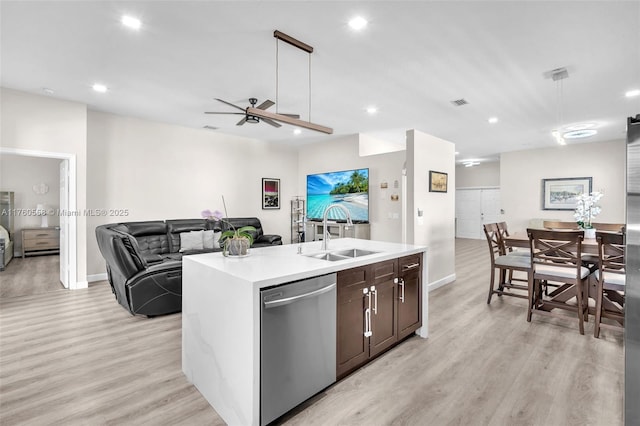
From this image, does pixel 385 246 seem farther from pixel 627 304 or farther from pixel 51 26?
pixel 51 26

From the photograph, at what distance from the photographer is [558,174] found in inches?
298

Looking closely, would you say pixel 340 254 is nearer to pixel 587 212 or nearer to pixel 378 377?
pixel 378 377

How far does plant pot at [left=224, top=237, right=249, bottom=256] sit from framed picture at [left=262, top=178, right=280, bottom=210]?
5.10 metres

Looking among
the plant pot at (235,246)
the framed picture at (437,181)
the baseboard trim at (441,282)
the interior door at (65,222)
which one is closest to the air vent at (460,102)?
the framed picture at (437,181)

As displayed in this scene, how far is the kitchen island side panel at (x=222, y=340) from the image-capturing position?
1654mm

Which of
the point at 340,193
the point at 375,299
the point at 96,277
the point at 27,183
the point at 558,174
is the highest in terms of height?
the point at 558,174

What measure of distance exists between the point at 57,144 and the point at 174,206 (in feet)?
6.54

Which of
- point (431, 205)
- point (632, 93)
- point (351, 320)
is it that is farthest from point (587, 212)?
point (351, 320)

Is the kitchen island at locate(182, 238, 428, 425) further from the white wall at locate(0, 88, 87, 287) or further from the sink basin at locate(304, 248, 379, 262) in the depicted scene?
the white wall at locate(0, 88, 87, 287)

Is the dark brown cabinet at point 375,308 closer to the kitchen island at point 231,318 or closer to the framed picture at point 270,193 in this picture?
the kitchen island at point 231,318

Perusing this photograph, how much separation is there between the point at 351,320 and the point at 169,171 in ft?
16.5

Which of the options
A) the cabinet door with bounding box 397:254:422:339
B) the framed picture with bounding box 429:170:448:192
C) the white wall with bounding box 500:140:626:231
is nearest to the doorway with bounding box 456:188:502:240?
the white wall with bounding box 500:140:626:231

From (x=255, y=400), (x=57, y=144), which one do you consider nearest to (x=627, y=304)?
(x=255, y=400)

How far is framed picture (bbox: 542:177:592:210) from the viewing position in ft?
23.7
